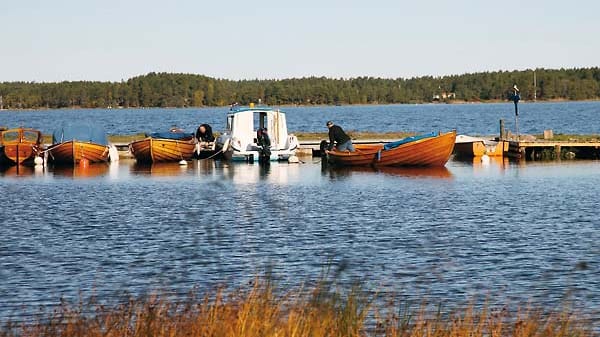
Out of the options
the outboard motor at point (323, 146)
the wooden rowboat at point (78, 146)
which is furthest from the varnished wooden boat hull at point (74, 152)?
the outboard motor at point (323, 146)

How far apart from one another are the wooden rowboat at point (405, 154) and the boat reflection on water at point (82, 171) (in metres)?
9.51

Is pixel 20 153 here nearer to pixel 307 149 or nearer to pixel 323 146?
pixel 307 149

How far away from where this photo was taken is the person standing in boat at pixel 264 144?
46906mm

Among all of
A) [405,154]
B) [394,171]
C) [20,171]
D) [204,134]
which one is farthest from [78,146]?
[405,154]

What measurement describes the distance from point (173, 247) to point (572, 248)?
311 inches

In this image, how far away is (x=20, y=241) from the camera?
2314 cm

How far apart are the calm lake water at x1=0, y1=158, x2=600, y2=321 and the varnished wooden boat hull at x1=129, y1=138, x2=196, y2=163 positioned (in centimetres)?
575

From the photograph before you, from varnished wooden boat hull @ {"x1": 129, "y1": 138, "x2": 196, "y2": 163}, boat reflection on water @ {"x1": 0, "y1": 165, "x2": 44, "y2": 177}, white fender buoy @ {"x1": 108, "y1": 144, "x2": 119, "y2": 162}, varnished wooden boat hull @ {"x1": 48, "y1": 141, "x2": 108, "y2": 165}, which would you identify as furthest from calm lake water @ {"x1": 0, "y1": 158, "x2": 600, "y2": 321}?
white fender buoy @ {"x1": 108, "y1": 144, "x2": 119, "y2": 162}

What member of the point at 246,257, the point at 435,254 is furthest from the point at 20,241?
the point at 435,254

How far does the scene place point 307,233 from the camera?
2422cm

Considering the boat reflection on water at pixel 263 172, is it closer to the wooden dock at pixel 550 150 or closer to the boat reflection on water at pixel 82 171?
the boat reflection on water at pixel 82 171

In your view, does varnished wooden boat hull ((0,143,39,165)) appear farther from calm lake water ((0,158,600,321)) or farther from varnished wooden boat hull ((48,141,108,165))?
calm lake water ((0,158,600,321))

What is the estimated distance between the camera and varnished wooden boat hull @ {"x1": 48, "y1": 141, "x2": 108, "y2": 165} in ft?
154

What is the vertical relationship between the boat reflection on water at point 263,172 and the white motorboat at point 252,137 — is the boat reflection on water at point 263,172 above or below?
below
